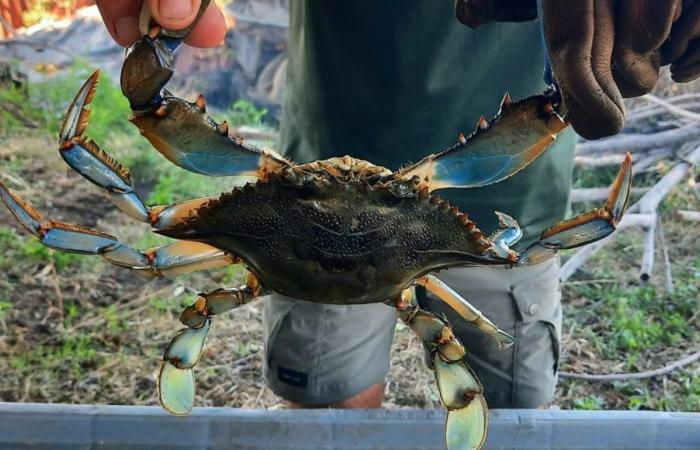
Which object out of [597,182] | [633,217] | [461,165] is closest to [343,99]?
[461,165]

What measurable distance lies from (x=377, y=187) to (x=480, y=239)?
0.70 feet

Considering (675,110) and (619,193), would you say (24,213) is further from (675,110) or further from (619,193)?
(675,110)

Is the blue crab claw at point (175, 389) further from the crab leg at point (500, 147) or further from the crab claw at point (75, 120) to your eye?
the crab leg at point (500, 147)

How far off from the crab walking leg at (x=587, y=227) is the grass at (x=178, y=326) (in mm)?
1188

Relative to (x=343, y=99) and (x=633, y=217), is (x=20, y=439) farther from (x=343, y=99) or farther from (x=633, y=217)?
(x=633, y=217)

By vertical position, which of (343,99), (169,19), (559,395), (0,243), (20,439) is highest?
(169,19)

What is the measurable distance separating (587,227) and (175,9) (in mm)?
773

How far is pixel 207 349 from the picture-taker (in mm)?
2471

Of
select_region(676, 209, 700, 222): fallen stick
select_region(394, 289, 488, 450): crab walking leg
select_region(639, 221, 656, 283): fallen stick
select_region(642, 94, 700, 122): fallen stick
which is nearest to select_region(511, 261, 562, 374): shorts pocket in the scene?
select_region(394, 289, 488, 450): crab walking leg

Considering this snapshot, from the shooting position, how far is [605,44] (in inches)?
42.7

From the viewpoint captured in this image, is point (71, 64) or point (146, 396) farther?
point (71, 64)

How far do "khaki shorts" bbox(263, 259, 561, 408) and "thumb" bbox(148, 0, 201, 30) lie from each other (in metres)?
0.95

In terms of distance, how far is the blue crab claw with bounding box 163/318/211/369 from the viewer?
56.2 inches

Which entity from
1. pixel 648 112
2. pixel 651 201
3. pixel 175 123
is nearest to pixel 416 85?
pixel 175 123
